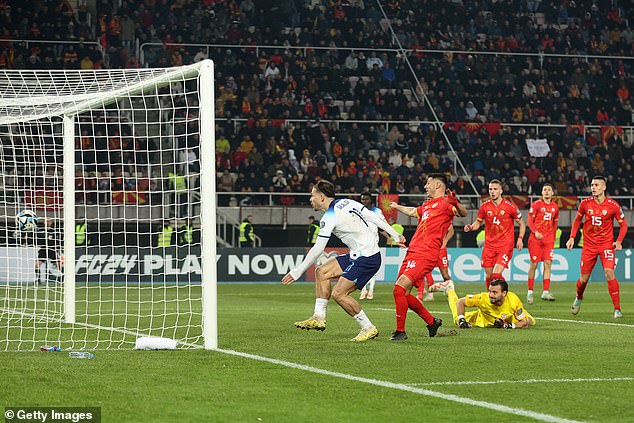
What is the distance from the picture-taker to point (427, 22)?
1622 inches

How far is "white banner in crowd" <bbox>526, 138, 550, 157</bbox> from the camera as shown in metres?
37.7

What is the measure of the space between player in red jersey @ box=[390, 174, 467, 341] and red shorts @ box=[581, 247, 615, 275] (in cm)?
504

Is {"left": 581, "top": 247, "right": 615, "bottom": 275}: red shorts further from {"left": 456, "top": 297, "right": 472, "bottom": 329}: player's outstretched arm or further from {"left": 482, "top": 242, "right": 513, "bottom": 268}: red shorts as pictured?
{"left": 456, "top": 297, "right": 472, "bottom": 329}: player's outstretched arm

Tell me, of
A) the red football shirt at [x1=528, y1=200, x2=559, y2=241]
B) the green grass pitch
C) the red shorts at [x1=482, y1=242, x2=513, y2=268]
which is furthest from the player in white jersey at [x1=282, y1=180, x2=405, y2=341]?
the red football shirt at [x1=528, y1=200, x2=559, y2=241]

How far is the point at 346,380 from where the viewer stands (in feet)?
26.8

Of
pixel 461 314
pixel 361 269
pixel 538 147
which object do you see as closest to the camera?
pixel 361 269

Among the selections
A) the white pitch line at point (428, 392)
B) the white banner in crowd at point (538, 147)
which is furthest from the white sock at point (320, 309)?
the white banner in crowd at point (538, 147)

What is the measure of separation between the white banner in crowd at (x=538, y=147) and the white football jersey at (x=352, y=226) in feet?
87.6

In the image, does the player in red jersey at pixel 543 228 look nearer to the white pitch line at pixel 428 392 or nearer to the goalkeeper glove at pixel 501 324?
the goalkeeper glove at pixel 501 324

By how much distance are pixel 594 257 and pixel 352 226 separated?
6.24 m

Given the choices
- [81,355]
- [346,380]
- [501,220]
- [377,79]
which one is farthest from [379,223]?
[377,79]

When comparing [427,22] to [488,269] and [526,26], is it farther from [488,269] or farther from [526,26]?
[488,269]

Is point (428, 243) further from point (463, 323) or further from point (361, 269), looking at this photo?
point (463, 323)

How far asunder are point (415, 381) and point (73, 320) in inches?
301
